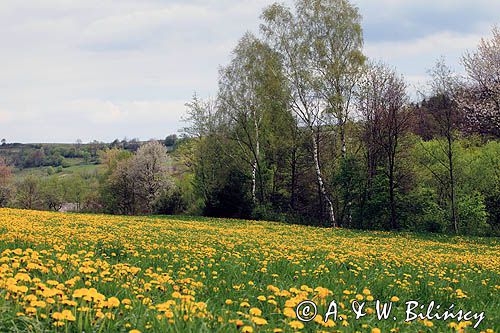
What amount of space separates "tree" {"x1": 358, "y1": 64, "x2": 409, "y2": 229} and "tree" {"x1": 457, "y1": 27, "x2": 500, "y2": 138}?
402 cm

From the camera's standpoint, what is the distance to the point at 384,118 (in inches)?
1139

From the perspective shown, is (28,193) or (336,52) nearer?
(336,52)

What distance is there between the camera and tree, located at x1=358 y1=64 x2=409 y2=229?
92.9 ft

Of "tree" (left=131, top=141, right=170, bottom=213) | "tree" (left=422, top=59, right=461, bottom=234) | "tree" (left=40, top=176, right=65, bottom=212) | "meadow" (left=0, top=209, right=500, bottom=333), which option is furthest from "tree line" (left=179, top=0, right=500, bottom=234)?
"tree" (left=40, top=176, right=65, bottom=212)

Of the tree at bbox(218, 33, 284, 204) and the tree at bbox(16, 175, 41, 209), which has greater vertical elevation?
the tree at bbox(218, 33, 284, 204)

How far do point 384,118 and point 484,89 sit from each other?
648 cm

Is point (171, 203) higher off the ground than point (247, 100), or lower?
lower

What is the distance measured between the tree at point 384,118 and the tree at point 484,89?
4.02 metres

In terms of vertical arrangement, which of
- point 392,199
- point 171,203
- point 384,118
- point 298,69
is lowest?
point 171,203

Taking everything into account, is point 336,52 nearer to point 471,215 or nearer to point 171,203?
point 471,215

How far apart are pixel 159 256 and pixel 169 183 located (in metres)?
54.2

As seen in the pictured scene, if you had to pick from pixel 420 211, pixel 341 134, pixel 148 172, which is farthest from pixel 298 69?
pixel 148 172

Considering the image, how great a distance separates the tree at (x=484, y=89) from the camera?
78.5 ft

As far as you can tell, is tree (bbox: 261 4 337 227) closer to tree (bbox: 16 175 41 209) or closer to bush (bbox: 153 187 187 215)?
bush (bbox: 153 187 187 215)
